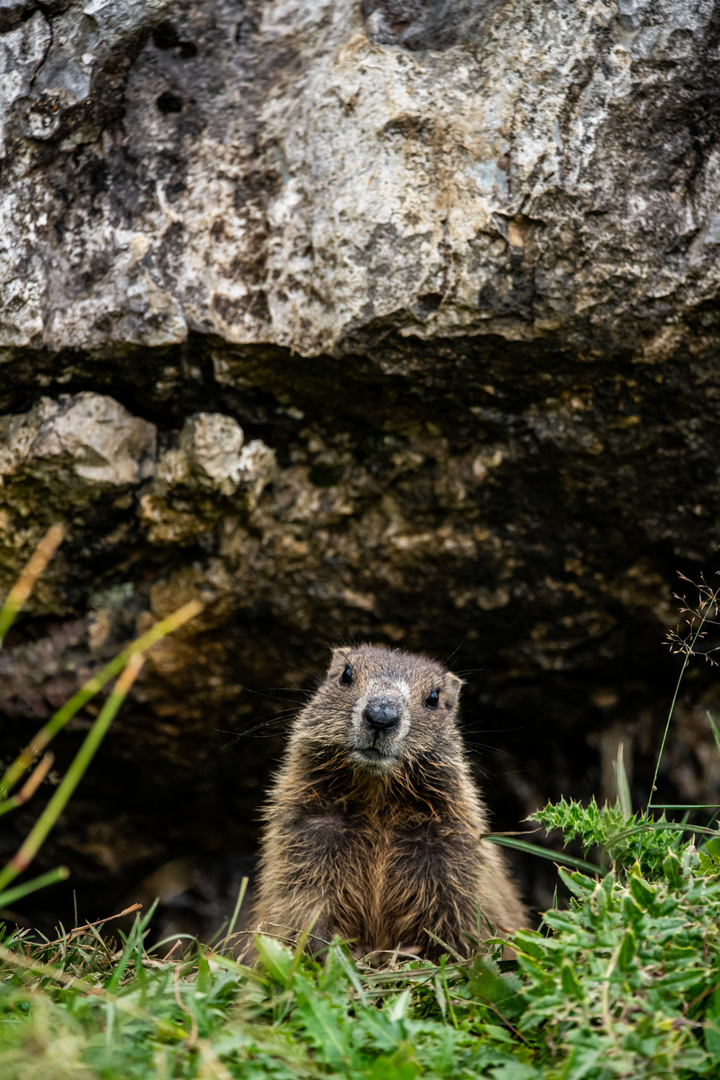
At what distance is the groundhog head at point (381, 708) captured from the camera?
4348 mm

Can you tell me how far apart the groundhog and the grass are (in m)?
1.04

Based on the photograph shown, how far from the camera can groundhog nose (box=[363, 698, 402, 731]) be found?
4.31 m

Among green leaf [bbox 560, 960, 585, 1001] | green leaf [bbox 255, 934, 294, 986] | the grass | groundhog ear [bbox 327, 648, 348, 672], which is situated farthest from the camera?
groundhog ear [bbox 327, 648, 348, 672]

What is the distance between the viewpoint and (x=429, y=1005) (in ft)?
10.5

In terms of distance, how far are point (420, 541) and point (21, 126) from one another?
2958 mm

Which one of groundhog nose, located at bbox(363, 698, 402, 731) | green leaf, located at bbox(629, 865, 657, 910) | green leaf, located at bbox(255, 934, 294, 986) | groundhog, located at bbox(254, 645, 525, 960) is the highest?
green leaf, located at bbox(255, 934, 294, 986)

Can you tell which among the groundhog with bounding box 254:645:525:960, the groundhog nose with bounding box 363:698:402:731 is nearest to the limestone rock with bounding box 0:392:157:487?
the groundhog with bounding box 254:645:525:960

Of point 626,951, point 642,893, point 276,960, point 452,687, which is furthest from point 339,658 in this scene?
point 626,951

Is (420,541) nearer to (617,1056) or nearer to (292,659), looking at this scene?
(292,659)

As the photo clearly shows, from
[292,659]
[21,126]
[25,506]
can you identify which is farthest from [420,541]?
[21,126]

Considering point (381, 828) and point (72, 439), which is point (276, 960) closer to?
point (381, 828)

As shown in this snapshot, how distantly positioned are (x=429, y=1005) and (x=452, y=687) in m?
2.10

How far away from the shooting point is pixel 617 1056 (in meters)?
2.38

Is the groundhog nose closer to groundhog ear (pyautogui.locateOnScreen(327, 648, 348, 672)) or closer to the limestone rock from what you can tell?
groundhog ear (pyautogui.locateOnScreen(327, 648, 348, 672))
